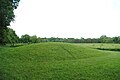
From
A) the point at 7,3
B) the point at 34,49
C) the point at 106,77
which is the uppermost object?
the point at 7,3

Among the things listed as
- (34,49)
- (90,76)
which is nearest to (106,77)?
(90,76)

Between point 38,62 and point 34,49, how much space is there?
6731mm

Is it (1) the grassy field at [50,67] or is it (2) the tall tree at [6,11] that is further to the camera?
(2) the tall tree at [6,11]

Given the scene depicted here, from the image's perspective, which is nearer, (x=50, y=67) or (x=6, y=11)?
(x=50, y=67)

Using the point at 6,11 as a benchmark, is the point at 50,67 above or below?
below

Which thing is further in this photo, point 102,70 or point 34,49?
point 34,49

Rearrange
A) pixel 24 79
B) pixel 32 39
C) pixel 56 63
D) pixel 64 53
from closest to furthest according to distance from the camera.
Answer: pixel 24 79 < pixel 56 63 < pixel 64 53 < pixel 32 39

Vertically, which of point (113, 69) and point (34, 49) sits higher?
point (34, 49)

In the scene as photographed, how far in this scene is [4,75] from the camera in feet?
70.2

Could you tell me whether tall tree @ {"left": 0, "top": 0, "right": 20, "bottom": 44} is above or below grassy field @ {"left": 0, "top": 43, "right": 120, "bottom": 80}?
above

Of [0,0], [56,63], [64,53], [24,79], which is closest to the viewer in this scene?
[24,79]

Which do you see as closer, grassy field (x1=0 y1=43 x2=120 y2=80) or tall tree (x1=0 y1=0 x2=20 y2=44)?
grassy field (x1=0 y1=43 x2=120 y2=80)

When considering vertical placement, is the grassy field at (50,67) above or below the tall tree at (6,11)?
below

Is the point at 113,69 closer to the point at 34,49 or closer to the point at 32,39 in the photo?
the point at 34,49
